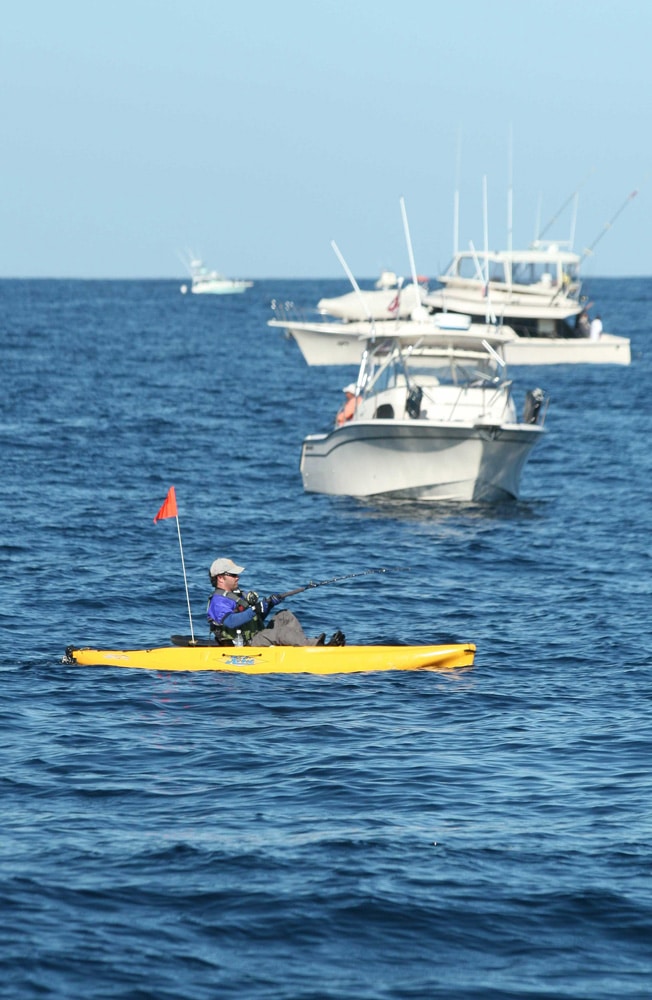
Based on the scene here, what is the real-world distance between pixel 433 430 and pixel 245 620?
34.5ft

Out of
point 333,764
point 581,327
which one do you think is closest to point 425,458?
point 333,764

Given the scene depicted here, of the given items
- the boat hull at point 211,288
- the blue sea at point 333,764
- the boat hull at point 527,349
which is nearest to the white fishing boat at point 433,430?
the blue sea at point 333,764

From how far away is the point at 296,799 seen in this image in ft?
40.4

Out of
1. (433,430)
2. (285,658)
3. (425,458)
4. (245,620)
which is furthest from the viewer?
(425,458)

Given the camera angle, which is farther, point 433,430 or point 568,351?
point 568,351

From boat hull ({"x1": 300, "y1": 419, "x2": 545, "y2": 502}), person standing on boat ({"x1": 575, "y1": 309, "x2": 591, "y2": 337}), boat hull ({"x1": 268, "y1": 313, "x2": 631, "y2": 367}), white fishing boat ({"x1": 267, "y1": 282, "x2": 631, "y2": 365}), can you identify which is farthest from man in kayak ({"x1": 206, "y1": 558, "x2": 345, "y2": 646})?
person standing on boat ({"x1": 575, "y1": 309, "x2": 591, "y2": 337})

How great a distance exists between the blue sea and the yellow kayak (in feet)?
0.66

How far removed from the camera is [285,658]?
1633cm

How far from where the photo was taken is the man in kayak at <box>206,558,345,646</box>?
639 inches

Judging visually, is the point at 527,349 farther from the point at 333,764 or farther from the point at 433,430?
the point at 333,764

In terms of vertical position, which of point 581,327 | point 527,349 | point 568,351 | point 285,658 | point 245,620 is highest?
point 581,327

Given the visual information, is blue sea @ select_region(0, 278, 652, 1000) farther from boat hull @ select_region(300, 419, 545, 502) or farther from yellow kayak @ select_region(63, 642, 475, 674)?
boat hull @ select_region(300, 419, 545, 502)

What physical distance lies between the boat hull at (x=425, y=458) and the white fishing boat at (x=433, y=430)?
2 cm

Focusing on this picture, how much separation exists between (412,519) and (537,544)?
2.48 m
